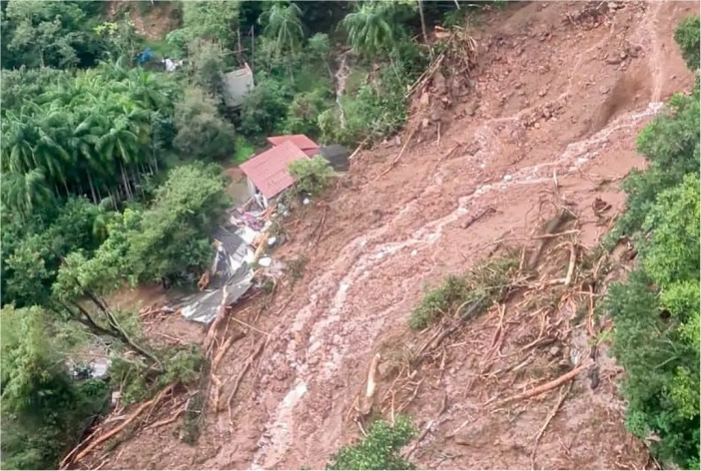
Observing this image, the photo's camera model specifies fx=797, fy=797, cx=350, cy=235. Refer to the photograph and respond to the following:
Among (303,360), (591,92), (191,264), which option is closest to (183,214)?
(191,264)

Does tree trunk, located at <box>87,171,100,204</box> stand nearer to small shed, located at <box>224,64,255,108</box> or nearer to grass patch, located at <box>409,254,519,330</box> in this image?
small shed, located at <box>224,64,255,108</box>

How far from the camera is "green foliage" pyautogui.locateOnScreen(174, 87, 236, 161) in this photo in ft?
66.4

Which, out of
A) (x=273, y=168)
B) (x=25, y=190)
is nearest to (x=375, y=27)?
(x=273, y=168)

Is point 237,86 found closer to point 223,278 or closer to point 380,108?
point 380,108

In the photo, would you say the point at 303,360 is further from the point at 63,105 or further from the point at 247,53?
the point at 247,53

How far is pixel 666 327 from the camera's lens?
9.62 m

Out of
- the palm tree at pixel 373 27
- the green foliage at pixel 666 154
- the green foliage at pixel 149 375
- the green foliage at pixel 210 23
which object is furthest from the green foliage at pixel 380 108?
the green foliage at pixel 666 154

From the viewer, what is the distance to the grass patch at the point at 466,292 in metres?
14.1

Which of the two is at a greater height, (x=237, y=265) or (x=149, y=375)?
(x=237, y=265)

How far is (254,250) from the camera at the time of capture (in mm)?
17531

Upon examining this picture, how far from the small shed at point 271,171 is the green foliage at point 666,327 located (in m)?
9.56

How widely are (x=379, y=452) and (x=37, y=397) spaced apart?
21.8 ft

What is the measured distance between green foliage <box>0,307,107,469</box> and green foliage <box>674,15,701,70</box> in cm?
1163

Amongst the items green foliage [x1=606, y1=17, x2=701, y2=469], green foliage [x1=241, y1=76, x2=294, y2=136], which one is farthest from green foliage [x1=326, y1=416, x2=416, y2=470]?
green foliage [x1=241, y1=76, x2=294, y2=136]
